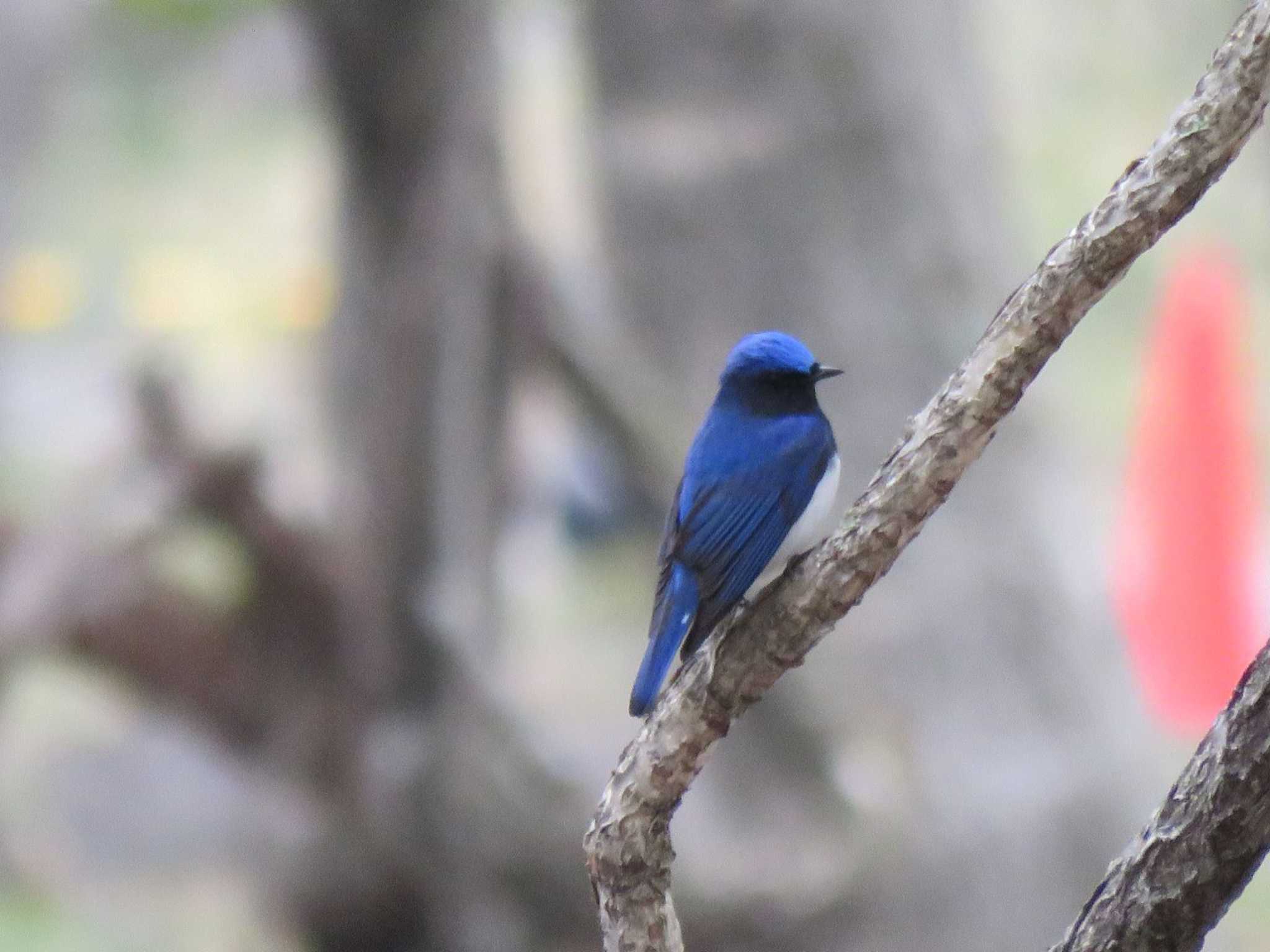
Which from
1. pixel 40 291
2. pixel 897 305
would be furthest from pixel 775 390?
pixel 40 291

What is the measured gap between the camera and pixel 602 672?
3.86 meters

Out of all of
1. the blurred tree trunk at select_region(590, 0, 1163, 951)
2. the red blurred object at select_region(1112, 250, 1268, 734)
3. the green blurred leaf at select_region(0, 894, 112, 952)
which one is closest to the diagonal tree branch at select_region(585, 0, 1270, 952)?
the blurred tree trunk at select_region(590, 0, 1163, 951)

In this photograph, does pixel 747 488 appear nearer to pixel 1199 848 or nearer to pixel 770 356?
pixel 770 356

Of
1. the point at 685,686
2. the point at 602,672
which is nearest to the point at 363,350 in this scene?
the point at 602,672

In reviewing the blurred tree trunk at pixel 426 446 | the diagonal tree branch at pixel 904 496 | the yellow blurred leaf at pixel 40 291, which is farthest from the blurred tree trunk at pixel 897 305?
the diagonal tree branch at pixel 904 496

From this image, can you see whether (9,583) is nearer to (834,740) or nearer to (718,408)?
(834,740)

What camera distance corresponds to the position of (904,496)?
90 centimetres

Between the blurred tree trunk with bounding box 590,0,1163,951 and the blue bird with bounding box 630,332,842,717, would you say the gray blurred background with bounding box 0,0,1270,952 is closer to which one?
the blurred tree trunk with bounding box 590,0,1163,951

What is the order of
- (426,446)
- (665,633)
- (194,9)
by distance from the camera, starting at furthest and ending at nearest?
(194,9)
(426,446)
(665,633)

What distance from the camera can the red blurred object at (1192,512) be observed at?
405 cm

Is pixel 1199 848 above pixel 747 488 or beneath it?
beneath

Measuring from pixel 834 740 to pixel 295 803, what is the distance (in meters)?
0.98

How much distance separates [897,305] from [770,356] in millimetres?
2336

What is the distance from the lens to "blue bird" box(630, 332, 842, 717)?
1052 mm
